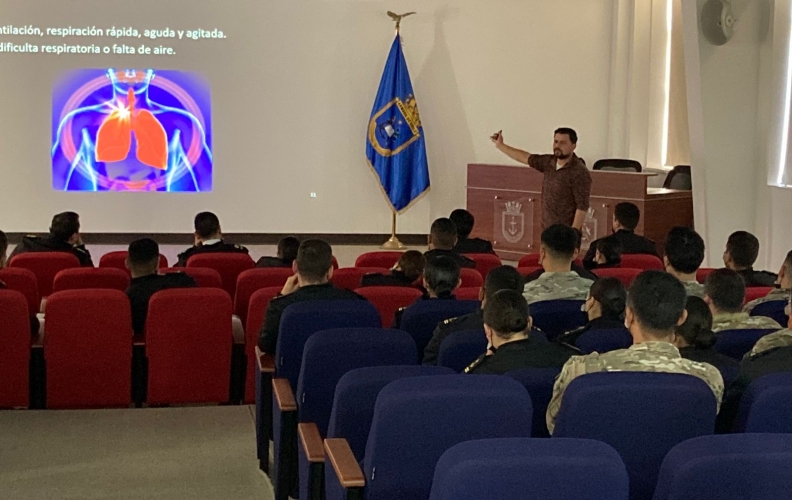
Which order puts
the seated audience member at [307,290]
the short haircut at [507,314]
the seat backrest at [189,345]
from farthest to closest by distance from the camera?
1. the seat backrest at [189,345]
2. the seated audience member at [307,290]
3. the short haircut at [507,314]

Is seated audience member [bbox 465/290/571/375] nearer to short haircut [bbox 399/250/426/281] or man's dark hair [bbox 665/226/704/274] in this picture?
man's dark hair [bbox 665/226/704/274]

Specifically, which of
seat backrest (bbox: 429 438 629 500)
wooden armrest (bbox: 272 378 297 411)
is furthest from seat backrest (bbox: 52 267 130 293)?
seat backrest (bbox: 429 438 629 500)

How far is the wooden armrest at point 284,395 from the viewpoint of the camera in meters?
3.68

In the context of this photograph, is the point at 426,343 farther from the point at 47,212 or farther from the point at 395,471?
the point at 47,212

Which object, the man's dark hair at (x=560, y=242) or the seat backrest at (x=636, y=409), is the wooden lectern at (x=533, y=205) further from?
the seat backrest at (x=636, y=409)

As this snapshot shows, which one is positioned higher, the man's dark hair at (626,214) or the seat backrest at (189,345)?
the man's dark hair at (626,214)

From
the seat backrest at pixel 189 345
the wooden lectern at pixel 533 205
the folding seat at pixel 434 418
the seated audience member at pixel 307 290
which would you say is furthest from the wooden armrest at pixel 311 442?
the wooden lectern at pixel 533 205

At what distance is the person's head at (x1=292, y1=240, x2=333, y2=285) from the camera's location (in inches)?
182

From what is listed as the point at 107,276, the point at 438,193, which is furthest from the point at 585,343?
the point at 438,193

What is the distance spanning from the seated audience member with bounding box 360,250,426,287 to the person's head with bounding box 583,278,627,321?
1530 millimetres

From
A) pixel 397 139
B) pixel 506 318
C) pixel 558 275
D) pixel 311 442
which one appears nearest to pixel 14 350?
pixel 311 442

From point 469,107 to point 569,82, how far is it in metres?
1.27

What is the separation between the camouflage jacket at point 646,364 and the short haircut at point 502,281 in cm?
94

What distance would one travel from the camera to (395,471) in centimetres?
266
